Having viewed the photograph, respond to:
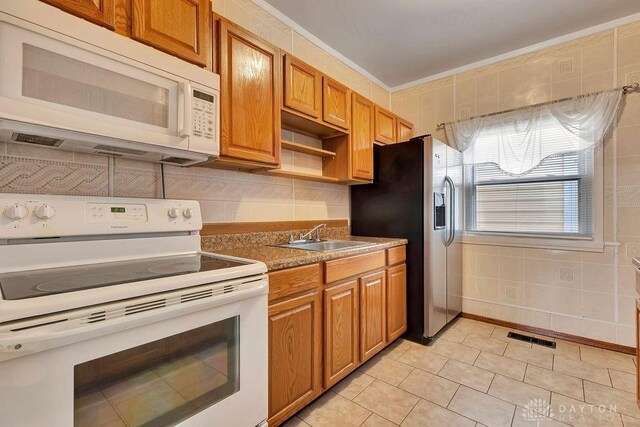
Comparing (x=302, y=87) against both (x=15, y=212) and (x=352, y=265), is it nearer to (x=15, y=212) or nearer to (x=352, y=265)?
(x=352, y=265)

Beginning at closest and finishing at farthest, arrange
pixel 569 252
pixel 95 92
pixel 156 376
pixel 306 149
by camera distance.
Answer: pixel 156 376 → pixel 95 92 → pixel 306 149 → pixel 569 252

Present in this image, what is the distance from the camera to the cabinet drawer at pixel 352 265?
1750 millimetres

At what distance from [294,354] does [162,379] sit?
0.70 m

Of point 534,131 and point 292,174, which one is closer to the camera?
point 292,174

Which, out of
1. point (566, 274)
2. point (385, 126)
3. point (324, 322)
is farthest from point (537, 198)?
point (324, 322)

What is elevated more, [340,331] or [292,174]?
[292,174]

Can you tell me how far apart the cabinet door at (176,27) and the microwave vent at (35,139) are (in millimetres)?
512

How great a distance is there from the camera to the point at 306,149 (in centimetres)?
228

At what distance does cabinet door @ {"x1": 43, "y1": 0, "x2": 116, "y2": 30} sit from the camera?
1.04m

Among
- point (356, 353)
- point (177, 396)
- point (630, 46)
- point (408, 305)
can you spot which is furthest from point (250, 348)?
point (630, 46)

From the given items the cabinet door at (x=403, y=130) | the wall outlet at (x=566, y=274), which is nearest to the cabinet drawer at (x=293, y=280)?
the cabinet door at (x=403, y=130)

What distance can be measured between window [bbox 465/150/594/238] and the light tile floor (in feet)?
3.25

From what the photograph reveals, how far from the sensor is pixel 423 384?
1.91 metres

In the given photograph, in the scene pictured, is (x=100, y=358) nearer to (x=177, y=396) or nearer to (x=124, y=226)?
(x=177, y=396)
